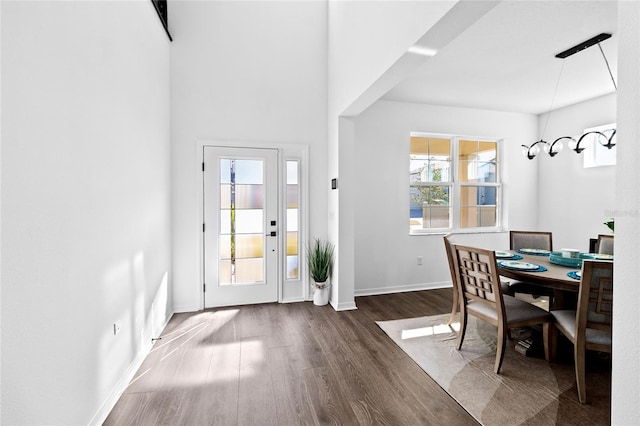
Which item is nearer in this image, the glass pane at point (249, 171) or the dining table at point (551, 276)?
the dining table at point (551, 276)

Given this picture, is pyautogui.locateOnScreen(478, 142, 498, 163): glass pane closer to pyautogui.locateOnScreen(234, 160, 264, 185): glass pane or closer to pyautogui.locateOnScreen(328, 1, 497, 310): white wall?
pyautogui.locateOnScreen(328, 1, 497, 310): white wall

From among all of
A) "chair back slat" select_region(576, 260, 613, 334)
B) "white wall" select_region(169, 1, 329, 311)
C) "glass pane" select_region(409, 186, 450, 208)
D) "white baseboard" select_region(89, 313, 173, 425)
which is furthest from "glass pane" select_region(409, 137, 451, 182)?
"white baseboard" select_region(89, 313, 173, 425)

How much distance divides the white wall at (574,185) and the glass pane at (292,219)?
164 inches

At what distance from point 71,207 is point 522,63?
420cm

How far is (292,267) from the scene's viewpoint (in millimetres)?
3898

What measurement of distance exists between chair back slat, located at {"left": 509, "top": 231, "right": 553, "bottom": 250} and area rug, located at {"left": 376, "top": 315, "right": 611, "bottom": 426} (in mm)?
1333

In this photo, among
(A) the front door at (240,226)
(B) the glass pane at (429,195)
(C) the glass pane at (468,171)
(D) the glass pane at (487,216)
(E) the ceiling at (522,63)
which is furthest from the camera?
(D) the glass pane at (487,216)

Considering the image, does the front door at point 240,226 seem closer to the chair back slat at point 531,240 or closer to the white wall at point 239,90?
the white wall at point 239,90

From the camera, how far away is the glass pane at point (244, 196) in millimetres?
3658

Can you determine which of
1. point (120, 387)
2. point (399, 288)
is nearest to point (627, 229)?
point (120, 387)

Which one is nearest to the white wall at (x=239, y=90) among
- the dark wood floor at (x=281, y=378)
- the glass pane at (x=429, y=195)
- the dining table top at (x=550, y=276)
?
the dark wood floor at (x=281, y=378)

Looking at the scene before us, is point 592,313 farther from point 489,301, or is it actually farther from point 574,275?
point 489,301

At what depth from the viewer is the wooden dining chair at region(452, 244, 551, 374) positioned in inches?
86.5

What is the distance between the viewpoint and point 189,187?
11.6ft
